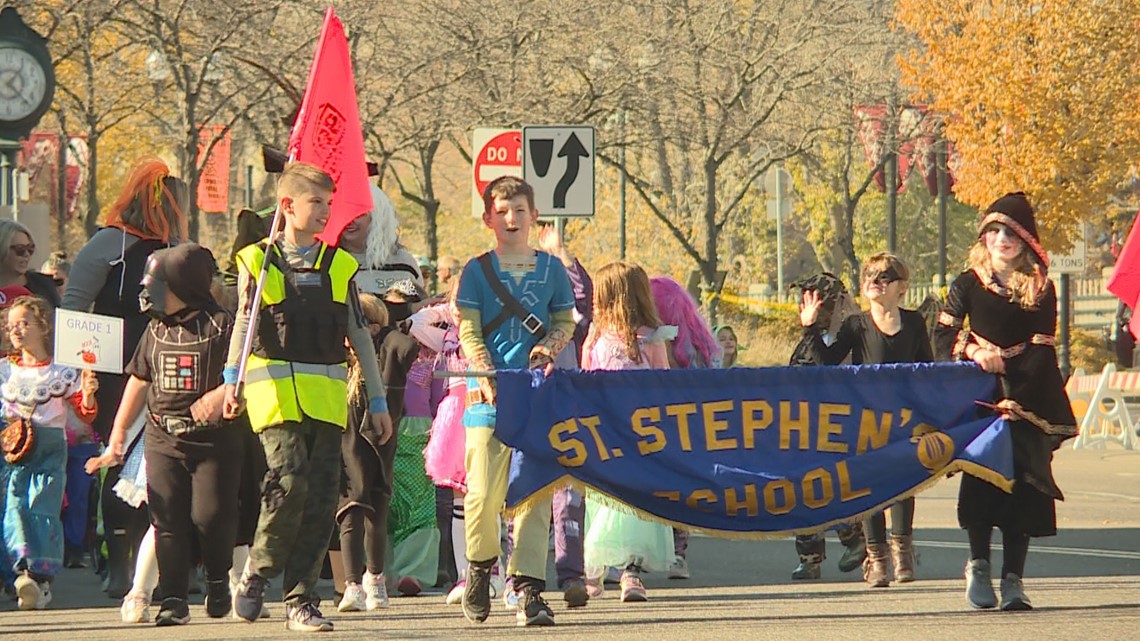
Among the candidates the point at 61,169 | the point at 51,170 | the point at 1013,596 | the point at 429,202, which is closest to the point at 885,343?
the point at 1013,596

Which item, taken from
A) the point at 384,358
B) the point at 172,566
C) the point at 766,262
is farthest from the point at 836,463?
the point at 766,262

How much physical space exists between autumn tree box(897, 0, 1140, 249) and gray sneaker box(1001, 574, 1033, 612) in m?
23.0

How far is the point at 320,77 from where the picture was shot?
9.36 meters

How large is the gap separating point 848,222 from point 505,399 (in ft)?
112

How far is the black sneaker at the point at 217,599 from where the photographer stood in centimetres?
891

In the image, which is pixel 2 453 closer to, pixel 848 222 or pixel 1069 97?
pixel 1069 97

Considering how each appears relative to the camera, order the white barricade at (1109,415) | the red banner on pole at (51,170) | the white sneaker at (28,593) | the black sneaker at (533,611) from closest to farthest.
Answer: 1. the black sneaker at (533,611)
2. the white sneaker at (28,593)
3. the white barricade at (1109,415)
4. the red banner on pole at (51,170)

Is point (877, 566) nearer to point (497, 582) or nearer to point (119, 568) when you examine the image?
point (497, 582)

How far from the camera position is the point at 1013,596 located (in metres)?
9.09

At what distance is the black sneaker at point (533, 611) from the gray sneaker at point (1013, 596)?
199 centimetres

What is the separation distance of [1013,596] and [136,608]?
3.82 meters

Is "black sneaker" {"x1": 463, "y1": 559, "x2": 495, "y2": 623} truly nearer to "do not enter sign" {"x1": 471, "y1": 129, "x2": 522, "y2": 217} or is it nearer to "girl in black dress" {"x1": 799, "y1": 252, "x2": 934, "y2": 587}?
"girl in black dress" {"x1": 799, "y1": 252, "x2": 934, "y2": 587}

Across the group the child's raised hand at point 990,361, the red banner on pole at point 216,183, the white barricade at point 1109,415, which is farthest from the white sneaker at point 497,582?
the red banner on pole at point 216,183

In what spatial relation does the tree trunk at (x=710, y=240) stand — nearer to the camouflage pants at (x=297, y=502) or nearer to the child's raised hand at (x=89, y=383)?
the child's raised hand at (x=89, y=383)
